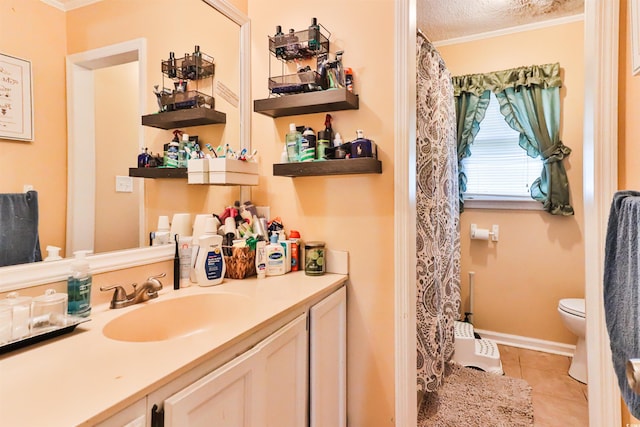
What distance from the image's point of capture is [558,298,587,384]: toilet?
2139 millimetres

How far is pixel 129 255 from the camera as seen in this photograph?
3.75 feet

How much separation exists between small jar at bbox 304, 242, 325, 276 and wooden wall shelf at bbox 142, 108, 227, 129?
713mm

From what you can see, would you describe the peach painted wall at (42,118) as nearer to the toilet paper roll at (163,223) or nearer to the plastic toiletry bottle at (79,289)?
the plastic toiletry bottle at (79,289)

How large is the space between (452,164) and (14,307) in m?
2.35

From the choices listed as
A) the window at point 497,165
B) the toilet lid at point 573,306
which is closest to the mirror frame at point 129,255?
the window at point 497,165

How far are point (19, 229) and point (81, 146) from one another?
29cm

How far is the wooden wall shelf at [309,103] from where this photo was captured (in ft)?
4.52

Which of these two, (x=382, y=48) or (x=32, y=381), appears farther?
(x=382, y=48)

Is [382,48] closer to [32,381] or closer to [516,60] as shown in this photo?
[32,381]

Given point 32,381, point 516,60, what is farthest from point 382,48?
point 516,60

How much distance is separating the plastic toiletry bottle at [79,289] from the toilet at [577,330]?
8.64ft

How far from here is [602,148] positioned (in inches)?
44.0

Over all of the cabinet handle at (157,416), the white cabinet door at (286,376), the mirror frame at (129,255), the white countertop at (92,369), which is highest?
the mirror frame at (129,255)

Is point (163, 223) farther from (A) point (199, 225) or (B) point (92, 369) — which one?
(B) point (92, 369)
